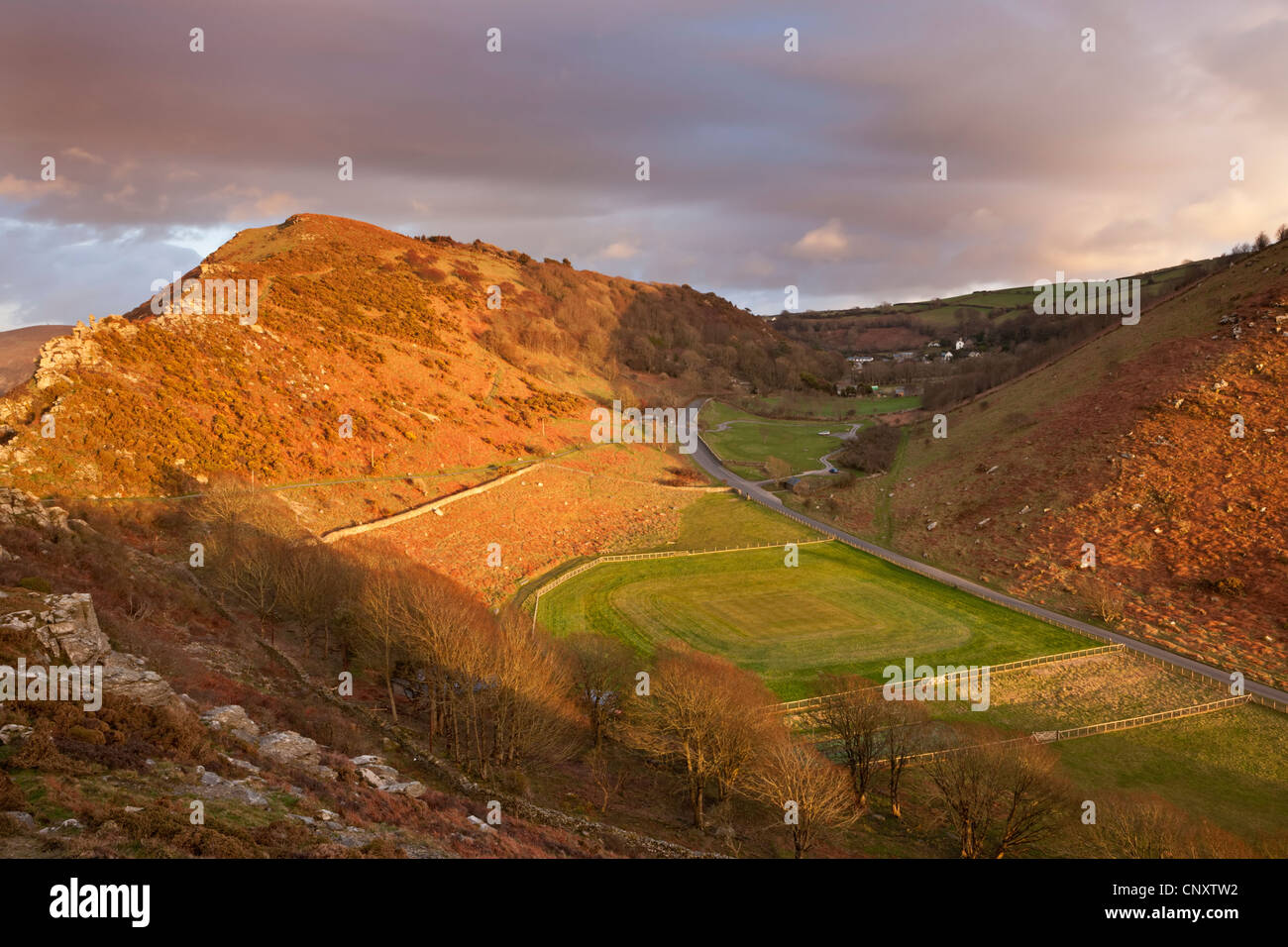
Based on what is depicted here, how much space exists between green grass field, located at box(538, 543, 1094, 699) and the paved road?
4.22 feet

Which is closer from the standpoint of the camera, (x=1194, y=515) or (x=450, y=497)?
(x=1194, y=515)

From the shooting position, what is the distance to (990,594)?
188 feet

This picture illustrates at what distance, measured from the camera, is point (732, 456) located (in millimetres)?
105562

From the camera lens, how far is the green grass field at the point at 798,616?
47594mm

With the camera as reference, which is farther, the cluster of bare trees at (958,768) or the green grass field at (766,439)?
the green grass field at (766,439)

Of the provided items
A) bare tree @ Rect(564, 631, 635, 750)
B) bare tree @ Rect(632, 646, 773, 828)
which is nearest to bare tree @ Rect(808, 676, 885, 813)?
bare tree @ Rect(632, 646, 773, 828)

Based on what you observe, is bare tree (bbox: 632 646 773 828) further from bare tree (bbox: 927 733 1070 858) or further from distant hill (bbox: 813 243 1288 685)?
distant hill (bbox: 813 243 1288 685)

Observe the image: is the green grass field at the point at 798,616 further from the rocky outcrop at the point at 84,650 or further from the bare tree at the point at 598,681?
the rocky outcrop at the point at 84,650

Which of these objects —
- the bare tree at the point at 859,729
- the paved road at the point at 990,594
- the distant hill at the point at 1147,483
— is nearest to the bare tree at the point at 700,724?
the bare tree at the point at 859,729

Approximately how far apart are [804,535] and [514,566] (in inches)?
1256

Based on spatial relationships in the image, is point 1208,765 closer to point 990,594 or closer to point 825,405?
point 990,594

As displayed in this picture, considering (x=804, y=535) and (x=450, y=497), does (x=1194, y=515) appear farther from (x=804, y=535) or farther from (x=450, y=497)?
(x=450, y=497)

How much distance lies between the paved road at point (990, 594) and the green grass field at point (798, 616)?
4.22 ft
